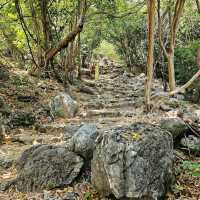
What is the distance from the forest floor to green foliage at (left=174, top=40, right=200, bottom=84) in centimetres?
213

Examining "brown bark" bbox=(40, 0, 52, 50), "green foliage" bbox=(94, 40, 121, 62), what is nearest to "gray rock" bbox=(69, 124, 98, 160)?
"brown bark" bbox=(40, 0, 52, 50)

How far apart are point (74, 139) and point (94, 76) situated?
21.5m

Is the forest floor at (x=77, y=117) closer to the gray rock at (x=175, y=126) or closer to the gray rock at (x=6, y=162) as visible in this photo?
the gray rock at (x=6, y=162)

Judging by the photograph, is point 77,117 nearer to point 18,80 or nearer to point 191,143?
point 18,80

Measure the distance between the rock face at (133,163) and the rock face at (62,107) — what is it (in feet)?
21.4

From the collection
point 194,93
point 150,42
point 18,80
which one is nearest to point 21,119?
point 18,80

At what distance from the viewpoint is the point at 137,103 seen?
49.0 ft

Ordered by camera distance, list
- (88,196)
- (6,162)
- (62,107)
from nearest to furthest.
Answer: (88,196)
(6,162)
(62,107)

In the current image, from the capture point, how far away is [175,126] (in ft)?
25.5

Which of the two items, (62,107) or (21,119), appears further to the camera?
(62,107)

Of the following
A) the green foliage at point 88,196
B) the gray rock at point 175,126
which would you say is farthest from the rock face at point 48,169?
the gray rock at point 175,126

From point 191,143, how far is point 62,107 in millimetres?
5700

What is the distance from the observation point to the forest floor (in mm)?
6219

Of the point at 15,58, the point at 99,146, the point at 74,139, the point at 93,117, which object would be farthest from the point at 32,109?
the point at 15,58
